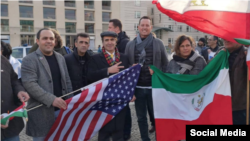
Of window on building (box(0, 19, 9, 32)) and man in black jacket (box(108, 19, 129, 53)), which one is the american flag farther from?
window on building (box(0, 19, 9, 32))

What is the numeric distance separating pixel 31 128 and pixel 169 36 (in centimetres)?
5464

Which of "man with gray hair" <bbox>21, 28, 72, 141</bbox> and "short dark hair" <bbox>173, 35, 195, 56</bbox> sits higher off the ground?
"short dark hair" <bbox>173, 35, 195, 56</bbox>

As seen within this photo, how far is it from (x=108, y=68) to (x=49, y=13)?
41.1 meters

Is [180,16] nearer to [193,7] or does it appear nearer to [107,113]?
[193,7]

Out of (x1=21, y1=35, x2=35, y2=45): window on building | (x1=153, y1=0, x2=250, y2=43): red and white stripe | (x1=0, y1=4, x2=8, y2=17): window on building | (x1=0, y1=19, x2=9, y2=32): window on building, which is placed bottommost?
(x1=153, y1=0, x2=250, y2=43): red and white stripe

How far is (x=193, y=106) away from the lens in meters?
3.67

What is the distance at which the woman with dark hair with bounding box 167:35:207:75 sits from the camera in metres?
3.75

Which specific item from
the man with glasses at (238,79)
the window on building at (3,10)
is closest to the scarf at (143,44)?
the man with glasses at (238,79)

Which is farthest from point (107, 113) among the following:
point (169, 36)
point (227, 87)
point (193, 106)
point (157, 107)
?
point (169, 36)

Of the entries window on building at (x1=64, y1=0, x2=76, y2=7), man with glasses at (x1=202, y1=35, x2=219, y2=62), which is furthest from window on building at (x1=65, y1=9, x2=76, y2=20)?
man with glasses at (x1=202, y1=35, x2=219, y2=62)

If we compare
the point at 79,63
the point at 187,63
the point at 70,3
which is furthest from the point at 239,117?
the point at 70,3

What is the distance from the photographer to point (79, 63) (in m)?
4.04

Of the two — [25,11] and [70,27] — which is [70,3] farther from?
[25,11]

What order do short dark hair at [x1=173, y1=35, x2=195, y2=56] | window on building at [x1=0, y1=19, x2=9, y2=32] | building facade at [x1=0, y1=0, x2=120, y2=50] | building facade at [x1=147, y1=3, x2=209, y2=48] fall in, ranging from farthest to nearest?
building facade at [x1=147, y1=3, x2=209, y2=48] < building facade at [x1=0, y1=0, x2=120, y2=50] < window on building at [x1=0, y1=19, x2=9, y2=32] < short dark hair at [x1=173, y1=35, x2=195, y2=56]
